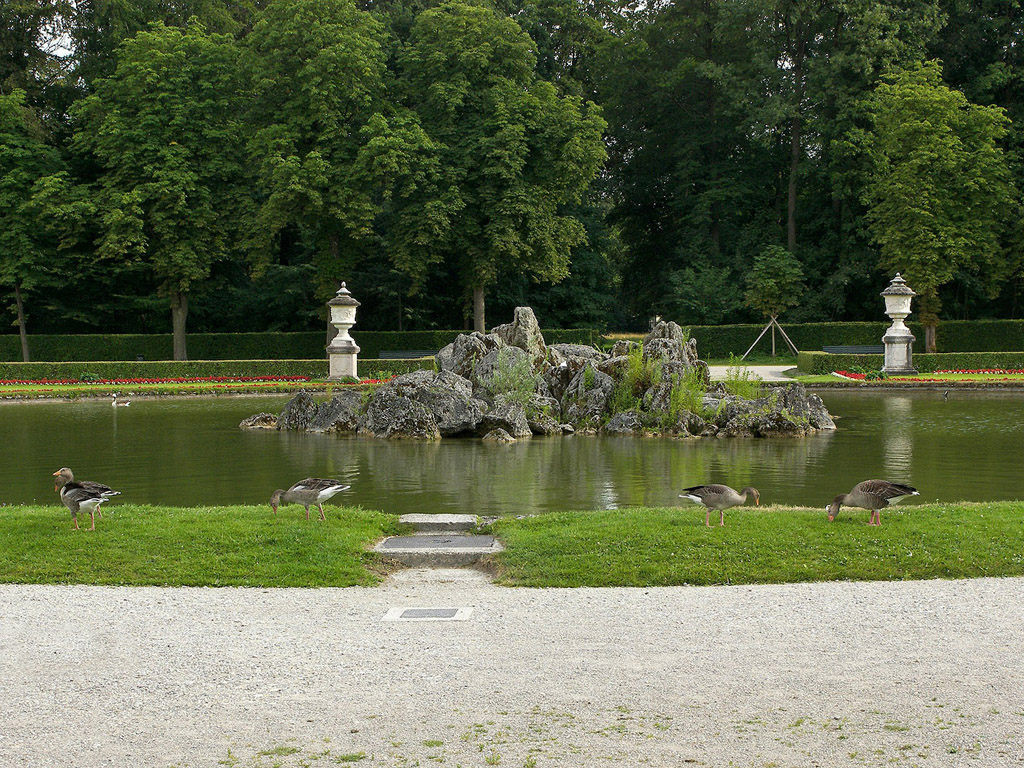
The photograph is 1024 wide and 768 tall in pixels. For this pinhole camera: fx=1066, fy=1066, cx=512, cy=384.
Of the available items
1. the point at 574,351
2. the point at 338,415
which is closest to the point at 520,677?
the point at 338,415

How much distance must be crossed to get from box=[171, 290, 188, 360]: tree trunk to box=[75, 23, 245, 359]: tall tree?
41 millimetres

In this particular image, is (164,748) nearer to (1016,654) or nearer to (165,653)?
(165,653)

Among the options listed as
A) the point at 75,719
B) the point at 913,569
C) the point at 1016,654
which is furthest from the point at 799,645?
the point at 75,719

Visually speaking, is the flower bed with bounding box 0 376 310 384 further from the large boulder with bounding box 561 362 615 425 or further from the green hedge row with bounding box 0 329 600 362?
the large boulder with bounding box 561 362 615 425

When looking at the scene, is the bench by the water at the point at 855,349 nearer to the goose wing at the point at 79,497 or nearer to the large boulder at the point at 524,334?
the large boulder at the point at 524,334

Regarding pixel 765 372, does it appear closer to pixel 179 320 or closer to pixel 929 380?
pixel 929 380

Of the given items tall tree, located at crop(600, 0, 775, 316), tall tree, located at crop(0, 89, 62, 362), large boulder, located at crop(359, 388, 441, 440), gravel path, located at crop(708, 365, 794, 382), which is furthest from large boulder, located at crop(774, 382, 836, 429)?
tall tree, located at crop(0, 89, 62, 362)

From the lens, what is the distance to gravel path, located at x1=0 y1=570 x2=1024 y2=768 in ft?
17.2

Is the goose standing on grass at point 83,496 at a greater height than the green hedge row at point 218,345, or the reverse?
the green hedge row at point 218,345

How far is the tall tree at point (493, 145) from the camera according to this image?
43000 mm

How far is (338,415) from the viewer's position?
2281 cm

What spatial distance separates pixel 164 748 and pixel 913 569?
6.11m

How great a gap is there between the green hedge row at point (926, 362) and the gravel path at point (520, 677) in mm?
29453

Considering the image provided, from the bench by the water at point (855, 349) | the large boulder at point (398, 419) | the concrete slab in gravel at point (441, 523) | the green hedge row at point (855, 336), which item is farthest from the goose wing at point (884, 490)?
the green hedge row at point (855, 336)
